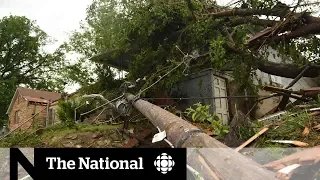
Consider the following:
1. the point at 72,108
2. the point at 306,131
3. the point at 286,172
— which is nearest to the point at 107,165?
the point at 286,172

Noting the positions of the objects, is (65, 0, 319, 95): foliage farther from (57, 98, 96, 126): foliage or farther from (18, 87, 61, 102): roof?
(18, 87, 61, 102): roof

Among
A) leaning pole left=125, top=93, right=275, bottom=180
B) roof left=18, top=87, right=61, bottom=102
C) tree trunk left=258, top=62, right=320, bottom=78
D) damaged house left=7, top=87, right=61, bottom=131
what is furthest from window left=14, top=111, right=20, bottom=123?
leaning pole left=125, top=93, right=275, bottom=180

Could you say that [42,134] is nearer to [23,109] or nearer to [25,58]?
[23,109]

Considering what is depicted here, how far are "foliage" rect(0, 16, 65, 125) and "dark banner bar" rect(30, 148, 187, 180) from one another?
29.6 metres

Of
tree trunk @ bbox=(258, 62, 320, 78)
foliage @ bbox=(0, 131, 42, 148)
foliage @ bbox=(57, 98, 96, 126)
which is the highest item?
tree trunk @ bbox=(258, 62, 320, 78)

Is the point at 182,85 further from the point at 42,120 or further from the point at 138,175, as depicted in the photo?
the point at 42,120

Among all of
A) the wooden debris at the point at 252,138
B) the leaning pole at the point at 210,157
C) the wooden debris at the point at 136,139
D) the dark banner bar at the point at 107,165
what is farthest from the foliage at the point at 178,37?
the dark banner bar at the point at 107,165

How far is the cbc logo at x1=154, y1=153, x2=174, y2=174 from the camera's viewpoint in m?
2.16

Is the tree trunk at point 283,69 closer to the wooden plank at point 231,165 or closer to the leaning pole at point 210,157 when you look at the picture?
the leaning pole at point 210,157

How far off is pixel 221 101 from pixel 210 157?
876 centimetres

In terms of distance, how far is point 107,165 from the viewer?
7.39ft

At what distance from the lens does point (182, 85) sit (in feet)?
35.7

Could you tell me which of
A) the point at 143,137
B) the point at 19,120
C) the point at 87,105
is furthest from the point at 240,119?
the point at 19,120

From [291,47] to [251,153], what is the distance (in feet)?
15.6
